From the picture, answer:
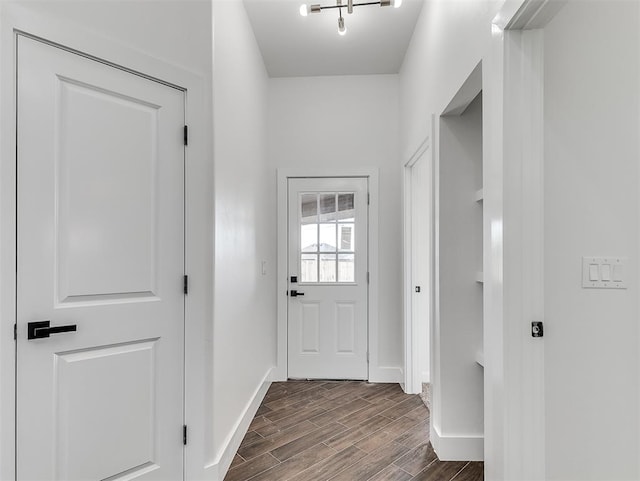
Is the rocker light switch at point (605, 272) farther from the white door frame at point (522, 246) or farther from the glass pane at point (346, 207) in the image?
the glass pane at point (346, 207)

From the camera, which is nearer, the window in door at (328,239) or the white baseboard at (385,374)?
the white baseboard at (385,374)

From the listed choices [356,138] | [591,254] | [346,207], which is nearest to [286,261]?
[346,207]

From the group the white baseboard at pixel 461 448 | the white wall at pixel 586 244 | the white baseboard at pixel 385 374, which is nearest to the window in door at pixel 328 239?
the white baseboard at pixel 385 374

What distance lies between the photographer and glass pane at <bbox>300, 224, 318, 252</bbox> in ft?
10.8

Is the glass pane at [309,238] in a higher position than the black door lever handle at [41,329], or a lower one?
higher

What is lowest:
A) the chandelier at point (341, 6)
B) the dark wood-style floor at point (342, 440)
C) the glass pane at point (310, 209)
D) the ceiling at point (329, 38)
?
the dark wood-style floor at point (342, 440)

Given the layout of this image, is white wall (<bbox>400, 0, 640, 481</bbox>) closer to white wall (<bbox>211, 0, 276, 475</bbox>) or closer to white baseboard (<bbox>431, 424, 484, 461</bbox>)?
white baseboard (<bbox>431, 424, 484, 461</bbox>)

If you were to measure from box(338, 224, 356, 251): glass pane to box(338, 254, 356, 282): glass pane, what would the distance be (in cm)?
7

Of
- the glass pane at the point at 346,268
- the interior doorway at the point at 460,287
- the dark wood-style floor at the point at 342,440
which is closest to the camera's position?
the dark wood-style floor at the point at 342,440

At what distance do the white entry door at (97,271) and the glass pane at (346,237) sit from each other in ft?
5.85

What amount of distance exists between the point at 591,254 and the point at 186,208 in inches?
67.6

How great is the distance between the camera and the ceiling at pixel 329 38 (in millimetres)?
2444

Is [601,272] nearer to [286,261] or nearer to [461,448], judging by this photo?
[461,448]

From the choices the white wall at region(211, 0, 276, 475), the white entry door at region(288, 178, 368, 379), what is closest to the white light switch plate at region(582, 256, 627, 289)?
the white wall at region(211, 0, 276, 475)
